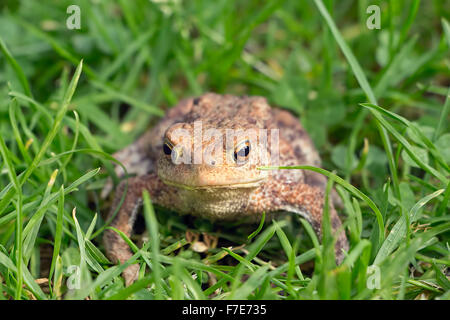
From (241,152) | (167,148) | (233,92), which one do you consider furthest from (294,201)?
(233,92)

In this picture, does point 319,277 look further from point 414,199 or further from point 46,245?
point 46,245

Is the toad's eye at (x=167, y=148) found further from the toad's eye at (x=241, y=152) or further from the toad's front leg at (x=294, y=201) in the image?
the toad's front leg at (x=294, y=201)

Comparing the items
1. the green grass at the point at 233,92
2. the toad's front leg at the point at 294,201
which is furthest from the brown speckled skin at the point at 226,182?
the green grass at the point at 233,92

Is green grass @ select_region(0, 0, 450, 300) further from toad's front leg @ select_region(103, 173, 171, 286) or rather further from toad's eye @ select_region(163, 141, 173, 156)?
toad's eye @ select_region(163, 141, 173, 156)

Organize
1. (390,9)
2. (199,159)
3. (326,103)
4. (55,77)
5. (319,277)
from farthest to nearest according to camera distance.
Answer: (55,77) → (326,103) → (390,9) → (199,159) → (319,277)

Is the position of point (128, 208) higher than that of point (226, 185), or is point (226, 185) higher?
point (226, 185)

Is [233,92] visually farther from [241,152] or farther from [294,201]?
[241,152]
